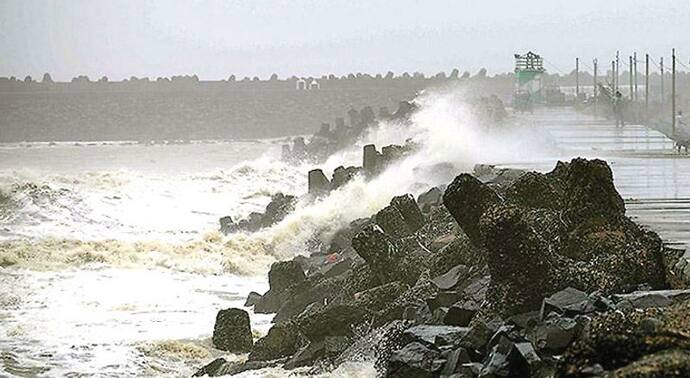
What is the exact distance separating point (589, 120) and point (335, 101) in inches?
1721

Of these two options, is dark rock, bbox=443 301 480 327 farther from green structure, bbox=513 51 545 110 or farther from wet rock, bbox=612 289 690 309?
green structure, bbox=513 51 545 110

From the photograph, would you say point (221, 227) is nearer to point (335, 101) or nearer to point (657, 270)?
point (657, 270)

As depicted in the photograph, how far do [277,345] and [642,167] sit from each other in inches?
406

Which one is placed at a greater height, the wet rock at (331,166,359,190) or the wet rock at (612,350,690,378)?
the wet rock at (612,350,690,378)

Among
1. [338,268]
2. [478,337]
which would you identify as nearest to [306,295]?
[338,268]

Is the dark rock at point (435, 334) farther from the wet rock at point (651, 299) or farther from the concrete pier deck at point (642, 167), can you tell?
the concrete pier deck at point (642, 167)

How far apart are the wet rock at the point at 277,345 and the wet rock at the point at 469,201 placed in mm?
1509

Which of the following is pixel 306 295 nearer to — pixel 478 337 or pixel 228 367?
pixel 228 367

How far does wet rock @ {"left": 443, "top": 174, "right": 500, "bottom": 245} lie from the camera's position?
8211 millimetres

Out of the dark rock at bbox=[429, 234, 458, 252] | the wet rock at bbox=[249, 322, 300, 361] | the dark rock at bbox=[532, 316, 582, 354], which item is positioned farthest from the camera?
the dark rock at bbox=[429, 234, 458, 252]

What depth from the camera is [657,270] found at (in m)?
7.08

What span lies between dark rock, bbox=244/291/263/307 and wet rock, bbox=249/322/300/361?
3281 millimetres

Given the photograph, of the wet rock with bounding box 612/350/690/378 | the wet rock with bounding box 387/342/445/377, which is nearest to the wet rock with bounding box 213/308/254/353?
the wet rock with bounding box 387/342/445/377

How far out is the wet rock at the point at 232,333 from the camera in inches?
387
